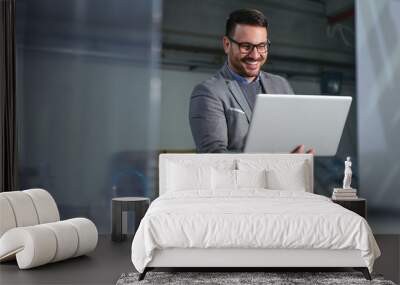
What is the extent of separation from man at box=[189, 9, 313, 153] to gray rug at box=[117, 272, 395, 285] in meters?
2.12

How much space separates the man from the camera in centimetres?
614

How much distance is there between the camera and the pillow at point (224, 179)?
5.44 m

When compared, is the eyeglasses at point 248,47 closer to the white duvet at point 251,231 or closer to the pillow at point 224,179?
the pillow at point 224,179

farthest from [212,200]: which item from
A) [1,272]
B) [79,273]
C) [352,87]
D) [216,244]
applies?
[352,87]

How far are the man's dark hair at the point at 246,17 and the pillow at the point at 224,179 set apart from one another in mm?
1660

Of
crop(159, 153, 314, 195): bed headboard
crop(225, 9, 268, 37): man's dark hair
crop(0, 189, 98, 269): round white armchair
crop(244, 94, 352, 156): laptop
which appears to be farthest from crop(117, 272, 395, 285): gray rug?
crop(225, 9, 268, 37): man's dark hair

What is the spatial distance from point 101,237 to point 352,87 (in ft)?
10.3

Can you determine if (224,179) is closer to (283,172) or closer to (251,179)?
(251,179)

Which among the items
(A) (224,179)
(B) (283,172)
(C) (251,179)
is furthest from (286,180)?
(A) (224,179)

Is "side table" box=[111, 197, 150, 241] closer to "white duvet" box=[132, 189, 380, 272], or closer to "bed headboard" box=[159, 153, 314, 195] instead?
"bed headboard" box=[159, 153, 314, 195]

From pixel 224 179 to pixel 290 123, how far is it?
1.02 meters

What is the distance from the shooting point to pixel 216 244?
394 centimetres

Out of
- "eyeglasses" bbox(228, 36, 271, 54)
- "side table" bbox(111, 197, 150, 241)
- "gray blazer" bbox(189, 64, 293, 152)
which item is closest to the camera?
"side table" bbox(111, 197, 150, 241)

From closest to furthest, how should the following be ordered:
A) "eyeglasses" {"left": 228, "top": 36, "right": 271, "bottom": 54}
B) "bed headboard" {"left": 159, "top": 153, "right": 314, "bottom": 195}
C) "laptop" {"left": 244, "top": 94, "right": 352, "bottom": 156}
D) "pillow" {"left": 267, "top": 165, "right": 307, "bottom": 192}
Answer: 1. "pillow" {"left": 267, "top": 165, "right": 307, "bottom": 192}
2. "bed headboard" {"left": 159, "top": 153, "right": 314, "bottom": 195}
3. "laptop" {"left": 244, "top": 94, "right": 352, "bottom": 156}
4. "eyeglasses" {"left": 228, "top": 36, "right": 271, "bottom": 54}
